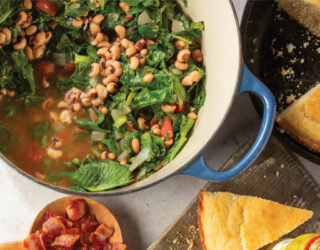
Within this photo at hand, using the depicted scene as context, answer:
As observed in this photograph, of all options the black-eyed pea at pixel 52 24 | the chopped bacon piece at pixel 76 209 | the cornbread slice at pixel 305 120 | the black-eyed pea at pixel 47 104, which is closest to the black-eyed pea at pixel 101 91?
the black-eyed pea at pixel 47 104

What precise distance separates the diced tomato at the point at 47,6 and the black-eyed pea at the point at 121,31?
276 mm

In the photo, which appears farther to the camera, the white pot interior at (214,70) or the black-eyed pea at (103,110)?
the black-eyed pea at (103,110)

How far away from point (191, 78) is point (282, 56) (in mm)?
553

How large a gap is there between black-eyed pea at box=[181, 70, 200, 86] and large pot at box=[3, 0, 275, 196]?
2.8 inches

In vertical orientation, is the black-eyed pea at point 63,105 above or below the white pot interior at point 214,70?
below

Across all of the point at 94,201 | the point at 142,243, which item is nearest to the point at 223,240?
the point at 142,243

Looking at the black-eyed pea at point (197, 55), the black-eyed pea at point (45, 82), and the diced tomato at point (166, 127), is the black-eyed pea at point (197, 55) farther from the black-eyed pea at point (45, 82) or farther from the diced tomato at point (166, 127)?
the black-eyed pea at point (45, 82)

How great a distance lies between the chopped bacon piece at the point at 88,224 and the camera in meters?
2.11

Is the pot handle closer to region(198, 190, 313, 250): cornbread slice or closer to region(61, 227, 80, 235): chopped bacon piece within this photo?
region(198, 190, 313, 250): cornbread slice

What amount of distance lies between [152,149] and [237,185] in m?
0.55

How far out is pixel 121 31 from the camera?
1.88 metres

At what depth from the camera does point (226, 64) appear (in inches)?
68.9

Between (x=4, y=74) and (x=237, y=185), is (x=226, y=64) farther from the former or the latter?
(x=4, y=74)

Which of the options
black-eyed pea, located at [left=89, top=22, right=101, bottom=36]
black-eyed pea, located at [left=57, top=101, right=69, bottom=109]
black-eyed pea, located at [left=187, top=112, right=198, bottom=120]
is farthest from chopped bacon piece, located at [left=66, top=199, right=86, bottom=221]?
black-eyed pea, located at [left=89, top=22, right=101, bottom=36]
